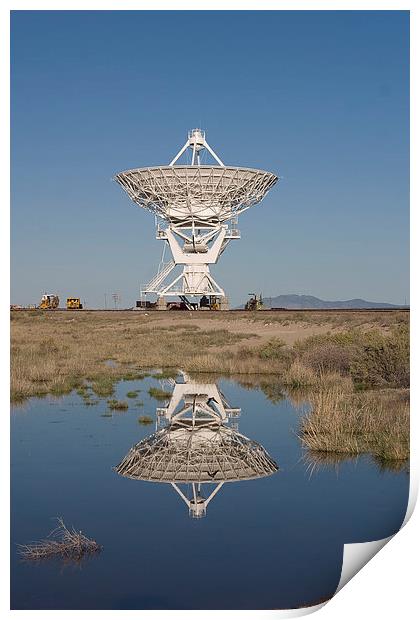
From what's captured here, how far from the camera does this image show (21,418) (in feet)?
55.4

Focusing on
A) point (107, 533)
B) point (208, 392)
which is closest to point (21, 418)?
point (208, 392)

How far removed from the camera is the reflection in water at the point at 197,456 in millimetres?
11781

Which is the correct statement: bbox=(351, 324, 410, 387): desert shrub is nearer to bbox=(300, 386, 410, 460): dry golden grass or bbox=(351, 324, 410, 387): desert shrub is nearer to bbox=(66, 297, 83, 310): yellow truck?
bbox=(300, 386, 410, 460): dry golden grass

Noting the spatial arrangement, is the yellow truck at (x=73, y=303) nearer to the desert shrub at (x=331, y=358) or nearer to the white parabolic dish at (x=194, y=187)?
the white parabolic dish at (x=194, y=187)

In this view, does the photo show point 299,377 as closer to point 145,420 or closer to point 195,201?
point 145,420

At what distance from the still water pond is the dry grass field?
3.31 feet

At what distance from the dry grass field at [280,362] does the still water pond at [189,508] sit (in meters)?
1.01

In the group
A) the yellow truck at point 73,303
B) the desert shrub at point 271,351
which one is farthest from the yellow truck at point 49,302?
the desert shrub at point 271,351

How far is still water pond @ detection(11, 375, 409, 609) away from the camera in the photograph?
7.97 meters

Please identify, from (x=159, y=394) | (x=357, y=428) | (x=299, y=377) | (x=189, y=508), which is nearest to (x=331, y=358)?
(x=299, y=377)
